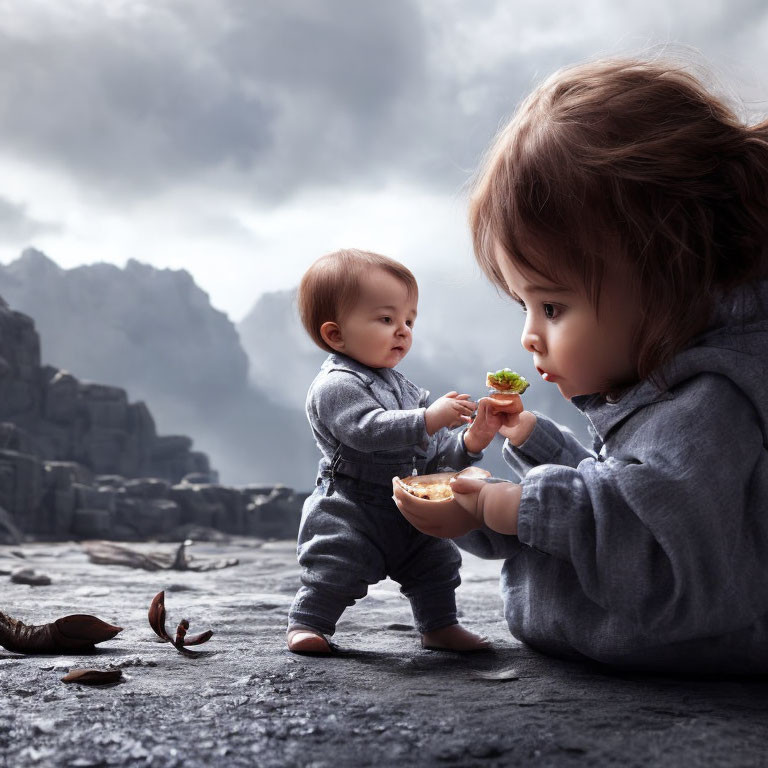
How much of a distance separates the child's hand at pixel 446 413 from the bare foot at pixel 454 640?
0.39 meters

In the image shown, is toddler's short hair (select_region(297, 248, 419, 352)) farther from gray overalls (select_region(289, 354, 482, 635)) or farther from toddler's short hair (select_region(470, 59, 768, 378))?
toddler's short hair (select_region(470, 59, 768, 378))

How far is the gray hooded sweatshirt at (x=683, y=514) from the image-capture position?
1.02 metres

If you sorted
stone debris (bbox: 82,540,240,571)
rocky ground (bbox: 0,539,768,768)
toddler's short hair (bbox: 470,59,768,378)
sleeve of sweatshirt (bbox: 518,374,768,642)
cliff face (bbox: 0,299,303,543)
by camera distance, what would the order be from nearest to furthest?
rocky ground (bbox: 0,539,768,768), sleeve of sweatshirt (bbox: 518,374,768,642), toddler's short hair (bbox: 470,59,768,378), stone debris (bbox: 82,540,240,571), cliff face (bbox: 0,299,303,543)

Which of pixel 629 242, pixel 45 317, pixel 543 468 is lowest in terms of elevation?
pixel 543 468

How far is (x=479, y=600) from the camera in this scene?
2.31 m

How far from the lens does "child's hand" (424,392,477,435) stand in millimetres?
1445

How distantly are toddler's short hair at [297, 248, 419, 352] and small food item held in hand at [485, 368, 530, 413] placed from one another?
34 cm

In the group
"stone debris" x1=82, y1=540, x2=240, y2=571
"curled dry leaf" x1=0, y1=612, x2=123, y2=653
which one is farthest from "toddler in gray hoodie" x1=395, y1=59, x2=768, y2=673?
"stone debris" x1=82, y1=540, x2=240, y2=571

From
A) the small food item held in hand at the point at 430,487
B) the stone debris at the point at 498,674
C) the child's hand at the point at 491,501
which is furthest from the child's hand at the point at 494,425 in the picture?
the stone debris at the point at 498,674

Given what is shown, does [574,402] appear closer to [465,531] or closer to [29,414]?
[465,531]

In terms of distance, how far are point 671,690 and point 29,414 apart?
15991 millimetres

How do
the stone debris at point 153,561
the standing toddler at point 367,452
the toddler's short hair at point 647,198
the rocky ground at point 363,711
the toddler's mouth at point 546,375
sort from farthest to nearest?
the stone debris at point 153,561
the standing toddler at point 367,452
the toddler's mouth at point 546,375
the toddler's short hair at point 647,198
the rocky ground at point 363,711

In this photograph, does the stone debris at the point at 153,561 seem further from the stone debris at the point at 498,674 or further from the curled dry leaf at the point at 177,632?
the stone debris at the point at 498,674

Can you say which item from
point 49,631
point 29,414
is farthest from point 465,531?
point 29,414
